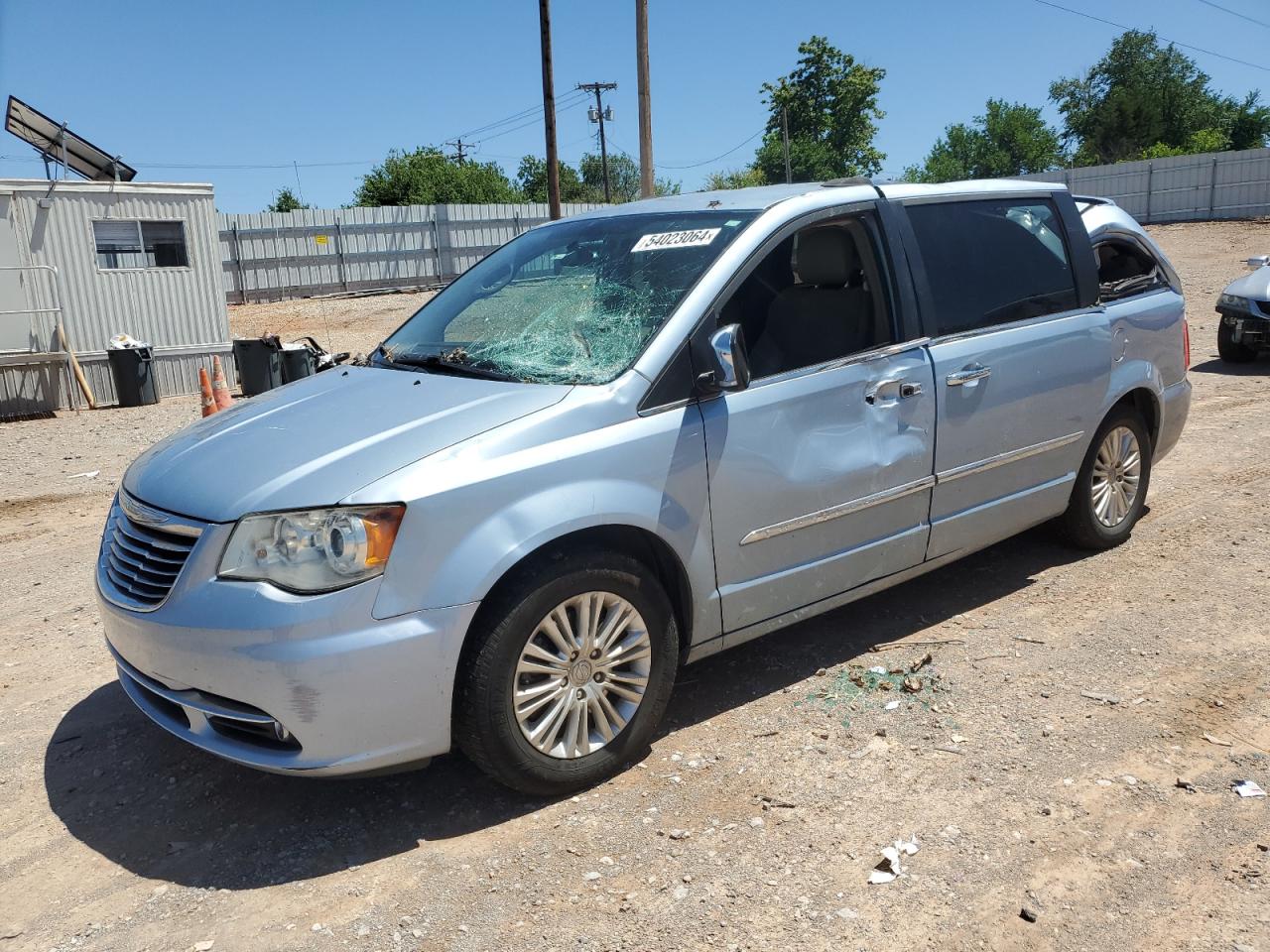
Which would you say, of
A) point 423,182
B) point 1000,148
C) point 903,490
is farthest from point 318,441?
point 1000,148

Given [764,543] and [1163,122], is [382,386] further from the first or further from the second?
[1163,122]

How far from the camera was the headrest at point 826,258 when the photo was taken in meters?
4.07

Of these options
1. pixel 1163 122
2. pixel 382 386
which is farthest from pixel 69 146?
Answer: pixel 1163 122

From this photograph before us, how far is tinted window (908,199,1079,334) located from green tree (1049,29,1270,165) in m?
61.0

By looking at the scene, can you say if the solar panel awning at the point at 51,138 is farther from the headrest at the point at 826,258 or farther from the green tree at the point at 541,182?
the green tree at the point at 541,182

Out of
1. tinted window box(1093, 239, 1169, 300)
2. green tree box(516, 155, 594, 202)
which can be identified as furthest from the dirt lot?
green tree box(516, 155, 594, 202)

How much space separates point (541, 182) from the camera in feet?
335

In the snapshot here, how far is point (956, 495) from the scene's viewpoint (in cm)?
447

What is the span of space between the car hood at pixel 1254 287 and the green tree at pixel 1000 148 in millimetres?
80856

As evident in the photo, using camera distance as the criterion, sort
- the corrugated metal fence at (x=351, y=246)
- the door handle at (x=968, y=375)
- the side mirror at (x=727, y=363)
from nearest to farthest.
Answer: the side mirror at (x=727, y=363) → the door handle at (x=968, y=375) → the corrugated metal fence at (x=351, y=246)

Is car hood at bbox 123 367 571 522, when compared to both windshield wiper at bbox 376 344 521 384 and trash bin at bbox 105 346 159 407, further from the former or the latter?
trash bin at bbox 105 346 159 407

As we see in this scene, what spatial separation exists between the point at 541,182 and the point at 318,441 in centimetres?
10317

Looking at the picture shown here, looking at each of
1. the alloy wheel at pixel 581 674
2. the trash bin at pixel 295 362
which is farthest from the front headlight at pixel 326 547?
the trash bin at pixel 295 362

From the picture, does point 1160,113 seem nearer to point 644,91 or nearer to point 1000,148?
point 1000,148
